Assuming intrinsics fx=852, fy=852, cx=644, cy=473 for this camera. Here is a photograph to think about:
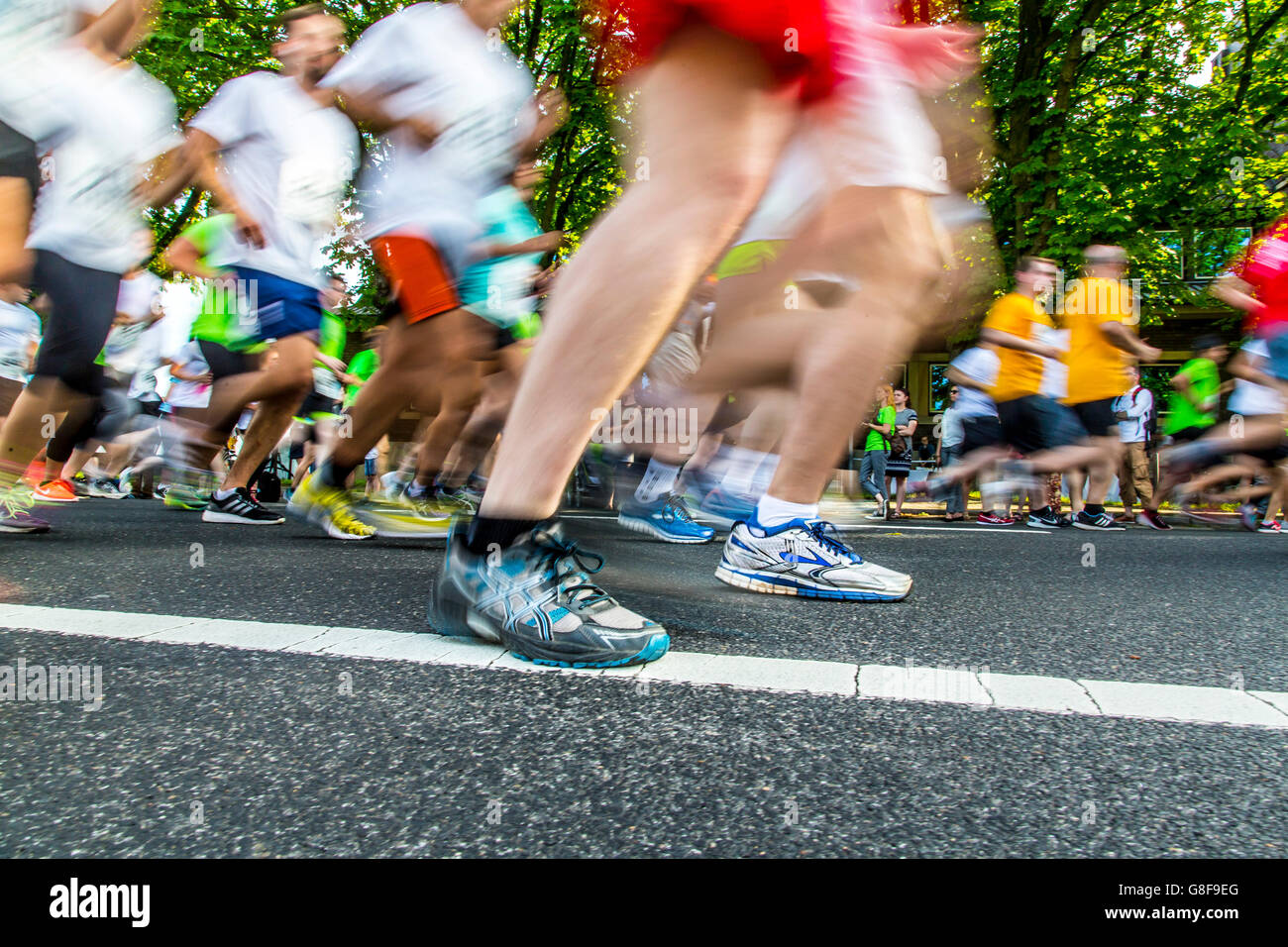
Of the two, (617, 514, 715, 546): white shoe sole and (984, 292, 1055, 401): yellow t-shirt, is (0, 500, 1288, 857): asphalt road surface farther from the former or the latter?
(984, 292, 1055, 401): yellow t-shirt

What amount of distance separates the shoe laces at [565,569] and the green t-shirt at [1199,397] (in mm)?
8268

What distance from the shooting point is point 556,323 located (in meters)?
1.56

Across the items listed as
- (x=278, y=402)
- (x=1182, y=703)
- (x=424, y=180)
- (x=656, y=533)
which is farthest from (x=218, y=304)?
(x=1182, y=703)

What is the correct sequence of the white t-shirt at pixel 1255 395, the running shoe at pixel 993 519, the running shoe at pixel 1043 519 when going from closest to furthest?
the white t-shirt at pixel 1255 395 < the running shoe at pixel 1043 519 < the running shoe at pixel 993 519

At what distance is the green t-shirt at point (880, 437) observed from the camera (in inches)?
386

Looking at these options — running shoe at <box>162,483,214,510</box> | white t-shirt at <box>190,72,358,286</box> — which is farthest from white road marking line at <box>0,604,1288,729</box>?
running shoe at <box>162,483,214,510</box>

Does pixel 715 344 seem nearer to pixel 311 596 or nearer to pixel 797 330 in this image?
pixel 797 330

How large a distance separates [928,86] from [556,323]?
1.26 m

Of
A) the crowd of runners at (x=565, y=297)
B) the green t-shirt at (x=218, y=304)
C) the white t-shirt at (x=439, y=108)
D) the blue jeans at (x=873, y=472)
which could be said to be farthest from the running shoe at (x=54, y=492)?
the blue jeans at (x=873, y=472)

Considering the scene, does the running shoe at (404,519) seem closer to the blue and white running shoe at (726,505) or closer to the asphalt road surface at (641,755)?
the blue and white running shoe at (726,505)

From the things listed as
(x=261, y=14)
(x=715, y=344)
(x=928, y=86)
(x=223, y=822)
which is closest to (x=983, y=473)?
(x=715, y=344)

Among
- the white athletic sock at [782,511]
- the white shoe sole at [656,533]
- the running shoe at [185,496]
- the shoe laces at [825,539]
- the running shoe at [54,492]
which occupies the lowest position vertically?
the running shoe at [54,492]

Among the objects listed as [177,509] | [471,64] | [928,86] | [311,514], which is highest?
[471,64]

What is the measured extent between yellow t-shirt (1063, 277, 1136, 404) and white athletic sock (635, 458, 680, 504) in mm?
4266
